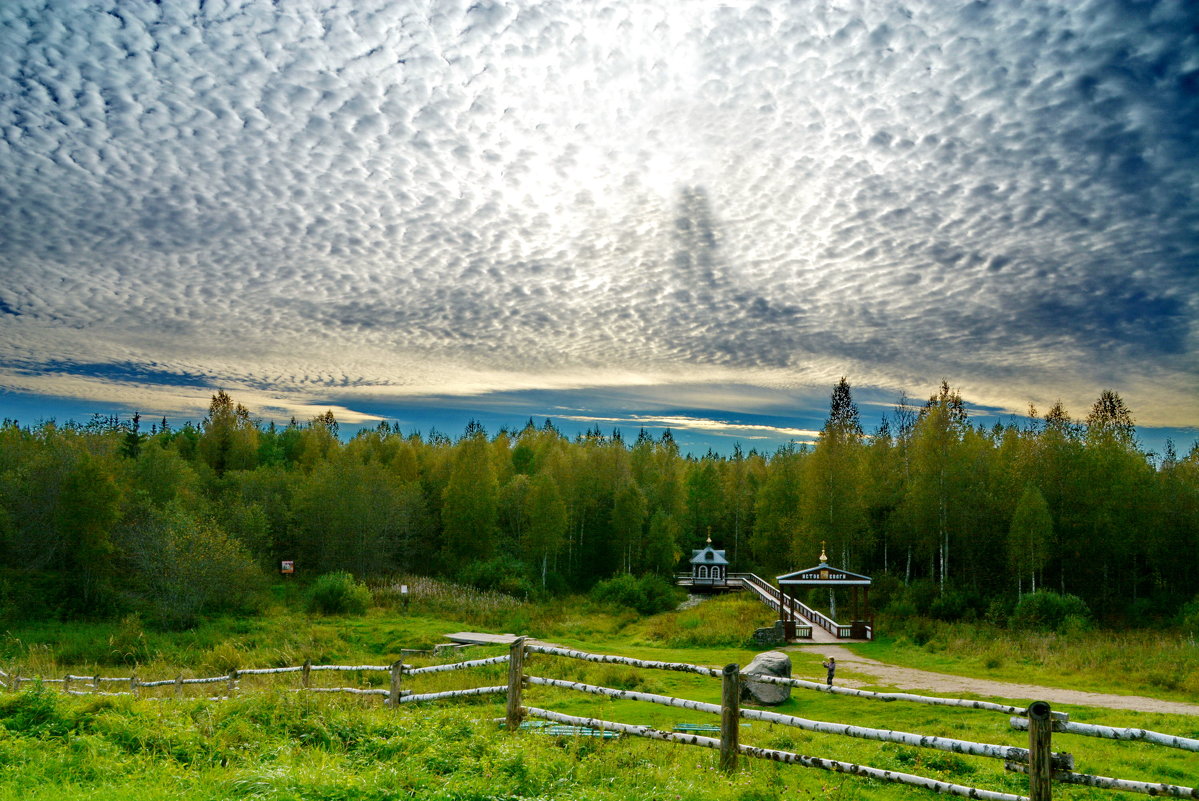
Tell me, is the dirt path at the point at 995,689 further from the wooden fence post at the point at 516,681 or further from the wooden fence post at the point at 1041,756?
the wooden fence post at the point at 516,681

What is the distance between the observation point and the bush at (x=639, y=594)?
144 ft

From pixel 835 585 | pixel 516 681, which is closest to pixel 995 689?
pixel 835 585

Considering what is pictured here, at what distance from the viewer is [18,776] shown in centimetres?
669

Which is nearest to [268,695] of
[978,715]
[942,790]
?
[942,790]

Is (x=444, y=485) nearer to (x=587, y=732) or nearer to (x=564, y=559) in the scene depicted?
(x=564, y=559)

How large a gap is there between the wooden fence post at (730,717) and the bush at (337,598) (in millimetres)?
30454

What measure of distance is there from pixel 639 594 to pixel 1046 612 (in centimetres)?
2235

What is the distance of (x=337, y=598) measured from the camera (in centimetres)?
3478

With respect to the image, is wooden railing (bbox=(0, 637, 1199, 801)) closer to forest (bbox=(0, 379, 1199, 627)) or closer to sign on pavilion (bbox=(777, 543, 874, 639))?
sign on pavilion (bbox=(777, 543, 874, 639))

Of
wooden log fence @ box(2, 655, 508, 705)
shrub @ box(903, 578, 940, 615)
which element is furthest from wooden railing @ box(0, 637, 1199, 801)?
shrub @ box(903, 578, 940, 615)

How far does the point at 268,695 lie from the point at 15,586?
38.6m

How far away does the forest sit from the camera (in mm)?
36094

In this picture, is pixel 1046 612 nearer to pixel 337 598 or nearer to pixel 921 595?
pixel 921 595

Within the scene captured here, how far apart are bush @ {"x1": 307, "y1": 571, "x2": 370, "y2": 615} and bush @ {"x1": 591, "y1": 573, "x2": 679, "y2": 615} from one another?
16.2m
